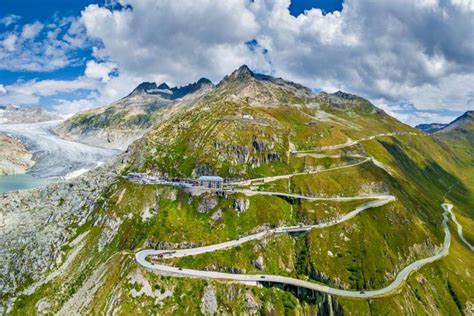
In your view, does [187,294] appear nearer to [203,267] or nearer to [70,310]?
[203,267]

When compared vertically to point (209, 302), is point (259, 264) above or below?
above

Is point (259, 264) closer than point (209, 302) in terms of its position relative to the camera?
No

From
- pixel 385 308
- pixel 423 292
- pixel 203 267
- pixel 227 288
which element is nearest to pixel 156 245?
pixel 203 267

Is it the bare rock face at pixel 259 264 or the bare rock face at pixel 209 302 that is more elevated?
the bare rock face at pixel 259 264

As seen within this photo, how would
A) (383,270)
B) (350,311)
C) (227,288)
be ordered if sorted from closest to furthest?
1. (350,311)
2. (227,288)
3. (383,270)

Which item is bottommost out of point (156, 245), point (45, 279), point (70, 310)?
point (70, 310)

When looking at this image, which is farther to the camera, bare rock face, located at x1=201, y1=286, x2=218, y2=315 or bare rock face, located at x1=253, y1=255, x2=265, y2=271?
bare rock face, located at x1=253, y1=255, x2=265, y2=271

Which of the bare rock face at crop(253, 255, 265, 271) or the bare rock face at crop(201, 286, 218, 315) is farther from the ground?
the bare rock face at crop(253, 255, 265, 271)

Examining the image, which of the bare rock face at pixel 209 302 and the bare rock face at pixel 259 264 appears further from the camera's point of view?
the bare rock face at pixel 259 264
